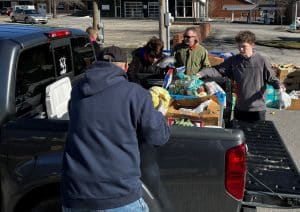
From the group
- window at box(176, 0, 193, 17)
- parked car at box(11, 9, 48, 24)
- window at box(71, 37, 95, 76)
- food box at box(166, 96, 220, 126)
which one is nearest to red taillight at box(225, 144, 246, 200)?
food box at box(166, 96, 220, 126)

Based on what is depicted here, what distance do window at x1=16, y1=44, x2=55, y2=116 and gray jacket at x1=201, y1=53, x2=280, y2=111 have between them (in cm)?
203

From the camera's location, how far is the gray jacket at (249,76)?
5598mm

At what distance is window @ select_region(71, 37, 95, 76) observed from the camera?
5043 millimetres

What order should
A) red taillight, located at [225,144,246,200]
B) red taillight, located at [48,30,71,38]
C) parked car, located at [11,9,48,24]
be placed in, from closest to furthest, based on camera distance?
red taillight, located at [225,144,246,200]
red taillight, located at [48,30,71,38]
parked car, located at [11,9,48,24]

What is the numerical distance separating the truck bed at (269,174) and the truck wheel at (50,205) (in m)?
1.31

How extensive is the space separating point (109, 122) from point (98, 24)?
1541cm

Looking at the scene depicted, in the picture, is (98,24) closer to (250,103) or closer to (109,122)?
(250,103)

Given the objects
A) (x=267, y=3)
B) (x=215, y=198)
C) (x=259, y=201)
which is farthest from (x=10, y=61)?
(x=267, y=3)

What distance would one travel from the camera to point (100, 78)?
2668 mm

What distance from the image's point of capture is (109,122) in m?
2.66

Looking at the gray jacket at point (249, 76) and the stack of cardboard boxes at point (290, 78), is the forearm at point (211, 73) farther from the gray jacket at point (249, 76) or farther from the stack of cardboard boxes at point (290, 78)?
the stack of cardboard boxes at point (290, 78)

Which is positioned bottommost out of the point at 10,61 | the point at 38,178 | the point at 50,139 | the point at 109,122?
the point at 38,178

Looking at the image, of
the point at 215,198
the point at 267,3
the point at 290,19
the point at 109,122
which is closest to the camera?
the point at 109,122

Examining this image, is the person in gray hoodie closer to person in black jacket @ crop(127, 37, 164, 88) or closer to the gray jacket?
the gray jacket
